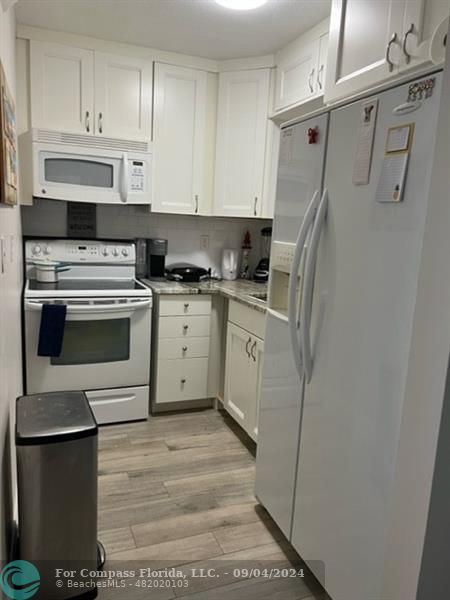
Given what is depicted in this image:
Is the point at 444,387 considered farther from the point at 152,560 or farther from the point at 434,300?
the point at 152,560

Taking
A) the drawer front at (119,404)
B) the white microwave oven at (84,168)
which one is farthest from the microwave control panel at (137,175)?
the drawer front at (119,404)

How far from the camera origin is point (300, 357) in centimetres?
158

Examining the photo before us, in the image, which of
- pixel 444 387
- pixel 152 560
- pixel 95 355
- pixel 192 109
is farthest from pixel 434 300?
pixel 192 109

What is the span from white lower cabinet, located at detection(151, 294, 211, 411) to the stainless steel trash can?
137cm

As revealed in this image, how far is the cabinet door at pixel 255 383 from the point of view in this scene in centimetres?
239

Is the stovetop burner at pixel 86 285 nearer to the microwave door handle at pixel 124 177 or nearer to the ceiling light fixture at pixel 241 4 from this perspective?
the microwave door handle at pixel 124 177

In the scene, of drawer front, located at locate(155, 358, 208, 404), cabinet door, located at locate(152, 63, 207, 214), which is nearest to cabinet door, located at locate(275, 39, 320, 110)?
cabinet door, located at locate(152, 63, 207, 214)

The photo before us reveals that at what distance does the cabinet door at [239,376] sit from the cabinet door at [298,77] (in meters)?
1.43

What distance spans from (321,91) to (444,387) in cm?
189

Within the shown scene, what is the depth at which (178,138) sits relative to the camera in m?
2.96

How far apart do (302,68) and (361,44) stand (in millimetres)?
879

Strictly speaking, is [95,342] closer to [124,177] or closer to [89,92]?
[124,177]

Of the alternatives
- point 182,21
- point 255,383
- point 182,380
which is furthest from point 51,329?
point 182,21

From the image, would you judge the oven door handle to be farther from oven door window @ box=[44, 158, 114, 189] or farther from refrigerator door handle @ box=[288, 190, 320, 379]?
refrigerator door handle @ box=[288, 190, 320, 379]
